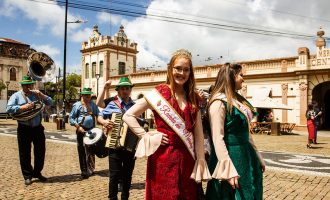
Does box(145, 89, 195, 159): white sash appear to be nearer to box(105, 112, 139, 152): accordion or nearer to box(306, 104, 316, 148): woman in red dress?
box(105, 112, 139, 152): accordion

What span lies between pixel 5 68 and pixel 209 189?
63321mm

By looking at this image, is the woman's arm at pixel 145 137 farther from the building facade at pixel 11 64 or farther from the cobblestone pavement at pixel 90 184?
the building facade at pixel 11 64

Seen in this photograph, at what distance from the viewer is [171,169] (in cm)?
289

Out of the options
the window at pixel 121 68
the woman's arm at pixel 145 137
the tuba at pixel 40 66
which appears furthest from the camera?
the window at pixel 121 68

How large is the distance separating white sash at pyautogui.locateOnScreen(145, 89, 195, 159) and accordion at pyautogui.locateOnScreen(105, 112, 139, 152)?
1.96m

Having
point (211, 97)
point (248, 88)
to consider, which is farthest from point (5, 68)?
point (211, 97)

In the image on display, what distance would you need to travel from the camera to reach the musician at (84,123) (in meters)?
7.13

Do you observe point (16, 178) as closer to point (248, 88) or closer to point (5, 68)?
point (248, 88)

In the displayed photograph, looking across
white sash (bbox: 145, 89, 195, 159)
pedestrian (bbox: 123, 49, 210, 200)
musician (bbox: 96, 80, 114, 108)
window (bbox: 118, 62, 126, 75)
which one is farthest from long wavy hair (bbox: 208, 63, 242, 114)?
window (bbox: 118, 62, 126, 75)

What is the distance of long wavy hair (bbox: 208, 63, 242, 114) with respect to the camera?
3.23 meters

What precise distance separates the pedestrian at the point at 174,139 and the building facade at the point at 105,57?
39.3 meters

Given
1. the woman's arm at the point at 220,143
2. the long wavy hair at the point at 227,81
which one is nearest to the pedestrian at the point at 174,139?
the woman's arm at the point at 220,143

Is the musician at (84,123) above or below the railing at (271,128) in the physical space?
above

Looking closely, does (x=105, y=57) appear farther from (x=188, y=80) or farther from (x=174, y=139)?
(x=174, y=139)
